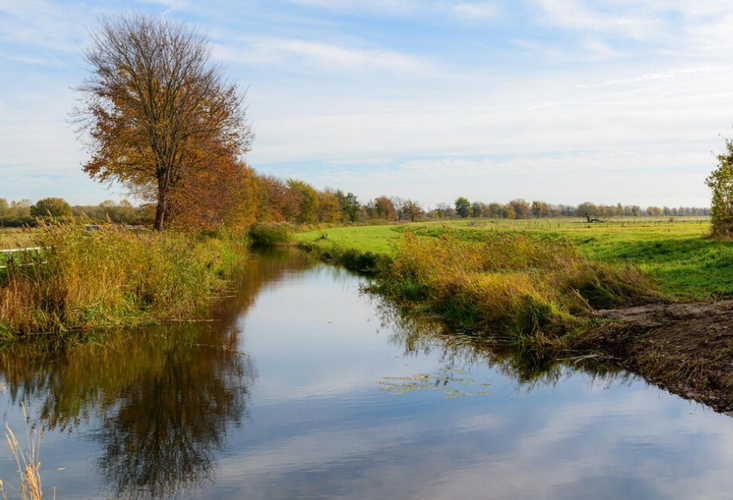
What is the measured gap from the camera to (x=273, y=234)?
56.8m

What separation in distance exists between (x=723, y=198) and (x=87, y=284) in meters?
25.4

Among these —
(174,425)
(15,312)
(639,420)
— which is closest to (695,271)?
(639,420)

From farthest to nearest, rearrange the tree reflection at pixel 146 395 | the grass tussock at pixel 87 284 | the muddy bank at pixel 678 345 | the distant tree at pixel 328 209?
the distant tree at pixel 328 209 → the grass tussock at pixel 87 284 → the muddy bank at pixel 678 345 → the tree reflection at pixel 146 395

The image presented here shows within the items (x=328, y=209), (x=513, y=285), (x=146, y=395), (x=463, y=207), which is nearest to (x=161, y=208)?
(x=513, y=285)

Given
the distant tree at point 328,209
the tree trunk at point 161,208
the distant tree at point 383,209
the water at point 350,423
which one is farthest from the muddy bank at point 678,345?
the distant tree at point 383,209

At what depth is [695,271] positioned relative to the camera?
16891 millimetres

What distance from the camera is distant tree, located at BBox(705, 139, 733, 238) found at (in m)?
25.3

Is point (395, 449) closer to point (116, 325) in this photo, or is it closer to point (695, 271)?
point (116, 325)

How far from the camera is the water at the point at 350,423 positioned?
6.25 meters

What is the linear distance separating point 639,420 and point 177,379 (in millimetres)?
7291

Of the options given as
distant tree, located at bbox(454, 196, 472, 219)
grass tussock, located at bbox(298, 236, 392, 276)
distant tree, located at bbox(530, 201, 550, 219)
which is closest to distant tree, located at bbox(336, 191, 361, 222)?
distant tree, located at bbox(454, 196, 472, 219)

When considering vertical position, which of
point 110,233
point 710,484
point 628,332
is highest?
point 110,233

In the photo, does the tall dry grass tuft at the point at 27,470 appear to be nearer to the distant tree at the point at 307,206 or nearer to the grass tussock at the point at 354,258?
the grass tussock at the point at 354,258

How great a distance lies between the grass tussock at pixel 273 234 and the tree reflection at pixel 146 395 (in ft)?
139
